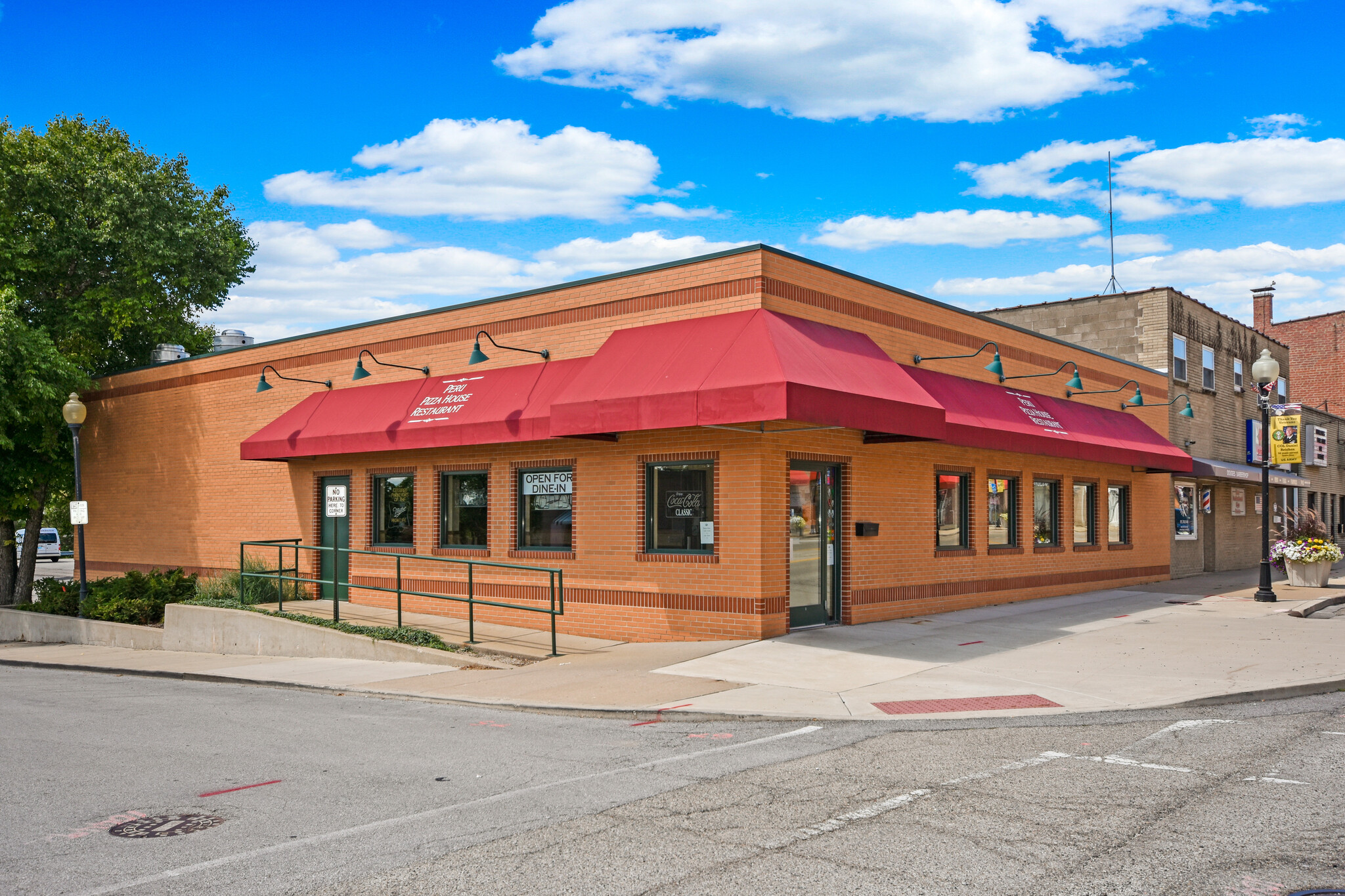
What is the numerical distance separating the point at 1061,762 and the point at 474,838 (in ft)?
14.1

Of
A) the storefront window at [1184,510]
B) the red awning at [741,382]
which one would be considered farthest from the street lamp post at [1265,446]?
the red awning at [741,382]

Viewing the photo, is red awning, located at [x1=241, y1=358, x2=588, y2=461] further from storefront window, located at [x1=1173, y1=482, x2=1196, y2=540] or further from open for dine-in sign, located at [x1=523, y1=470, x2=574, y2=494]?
storefront window, located at [x1=1173, y1=482, x2=1196, y2=540]

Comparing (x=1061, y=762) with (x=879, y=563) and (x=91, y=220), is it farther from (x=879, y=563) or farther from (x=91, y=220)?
(x=91, y=220)

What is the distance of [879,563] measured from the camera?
16062 mm

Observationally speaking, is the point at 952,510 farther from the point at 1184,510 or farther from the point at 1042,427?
the point at 1184,510

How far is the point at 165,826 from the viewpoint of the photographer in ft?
20.6

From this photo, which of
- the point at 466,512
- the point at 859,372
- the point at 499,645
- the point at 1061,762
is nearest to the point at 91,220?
the point at 466,512

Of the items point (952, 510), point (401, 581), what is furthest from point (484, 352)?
point (952, 510)

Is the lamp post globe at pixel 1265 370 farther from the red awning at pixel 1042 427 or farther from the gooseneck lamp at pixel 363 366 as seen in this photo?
the gooseneck lamp at pixel 363 366

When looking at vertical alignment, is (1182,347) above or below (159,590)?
above

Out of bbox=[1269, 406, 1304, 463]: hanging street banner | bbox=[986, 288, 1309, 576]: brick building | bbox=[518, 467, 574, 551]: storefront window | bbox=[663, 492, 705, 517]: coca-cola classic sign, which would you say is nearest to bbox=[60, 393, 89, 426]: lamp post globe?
bbox=[518, 467, 574, 551]: storefront window

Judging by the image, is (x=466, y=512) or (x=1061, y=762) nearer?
(x=1061, y=762)

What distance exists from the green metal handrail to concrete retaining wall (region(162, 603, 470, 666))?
1.61 feet

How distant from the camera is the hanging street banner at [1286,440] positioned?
29938 mm
